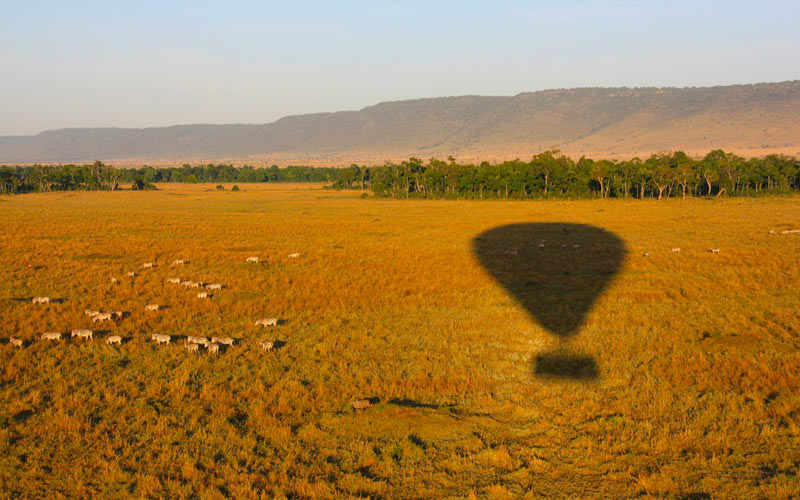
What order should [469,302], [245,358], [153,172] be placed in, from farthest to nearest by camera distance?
[153,172] → [469,302] → [245,358]

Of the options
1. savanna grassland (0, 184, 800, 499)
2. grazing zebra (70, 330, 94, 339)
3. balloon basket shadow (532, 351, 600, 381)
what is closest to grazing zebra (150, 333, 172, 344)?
savanna grassland (0, 184, 800, 499)

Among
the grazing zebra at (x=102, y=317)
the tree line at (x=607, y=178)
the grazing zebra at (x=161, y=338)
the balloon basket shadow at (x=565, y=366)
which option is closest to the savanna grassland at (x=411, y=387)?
the balloon basket shadow at (x=565, y=366)

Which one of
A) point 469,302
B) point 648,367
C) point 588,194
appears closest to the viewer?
point 648,367

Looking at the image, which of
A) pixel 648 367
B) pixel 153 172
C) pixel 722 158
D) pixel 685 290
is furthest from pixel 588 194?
pixel 153 172

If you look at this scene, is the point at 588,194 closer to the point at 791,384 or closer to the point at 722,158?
the point at 722,158

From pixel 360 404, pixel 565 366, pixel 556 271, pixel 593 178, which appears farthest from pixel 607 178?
pixel 360 404

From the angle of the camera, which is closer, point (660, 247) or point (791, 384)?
point (791, 384)
